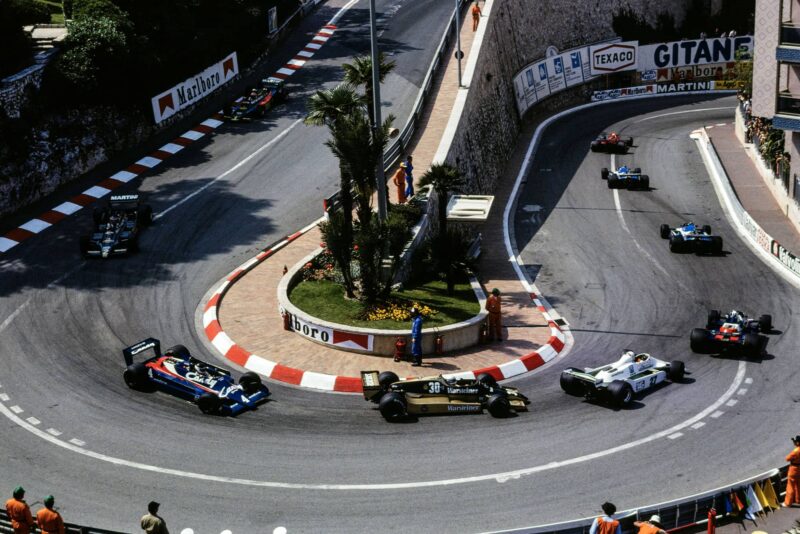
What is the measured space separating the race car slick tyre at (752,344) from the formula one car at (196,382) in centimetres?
1367

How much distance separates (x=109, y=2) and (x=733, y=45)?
140 feet

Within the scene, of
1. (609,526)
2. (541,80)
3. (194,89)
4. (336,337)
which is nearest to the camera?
(609,526)

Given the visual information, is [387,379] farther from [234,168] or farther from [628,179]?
[628,179]

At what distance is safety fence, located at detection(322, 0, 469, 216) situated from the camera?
40500 millimetres

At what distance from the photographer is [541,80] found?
213 feet

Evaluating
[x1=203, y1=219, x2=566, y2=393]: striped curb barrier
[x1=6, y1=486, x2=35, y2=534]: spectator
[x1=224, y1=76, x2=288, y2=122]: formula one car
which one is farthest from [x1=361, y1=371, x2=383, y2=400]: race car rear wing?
[x1=224, y1=76, x2=288, y2=122]: formula one car

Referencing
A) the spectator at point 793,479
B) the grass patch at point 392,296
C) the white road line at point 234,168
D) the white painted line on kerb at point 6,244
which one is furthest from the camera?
the white road line at point 234,168

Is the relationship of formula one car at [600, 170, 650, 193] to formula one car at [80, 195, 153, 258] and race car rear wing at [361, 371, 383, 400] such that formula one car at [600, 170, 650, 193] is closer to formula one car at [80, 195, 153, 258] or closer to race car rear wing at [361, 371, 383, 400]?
formula one car at [80, 195, 153, 258]

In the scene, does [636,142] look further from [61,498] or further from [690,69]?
[61,498]

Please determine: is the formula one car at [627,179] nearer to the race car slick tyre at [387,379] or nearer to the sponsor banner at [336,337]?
the sponsor banner at [336,337]

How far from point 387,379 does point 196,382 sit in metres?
4.83

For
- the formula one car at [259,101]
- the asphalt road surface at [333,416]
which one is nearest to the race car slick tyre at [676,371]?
the asphalt road surface at [333,416]

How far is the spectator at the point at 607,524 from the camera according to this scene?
20.0 metres

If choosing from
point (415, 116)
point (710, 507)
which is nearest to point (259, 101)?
point (415, 116)
